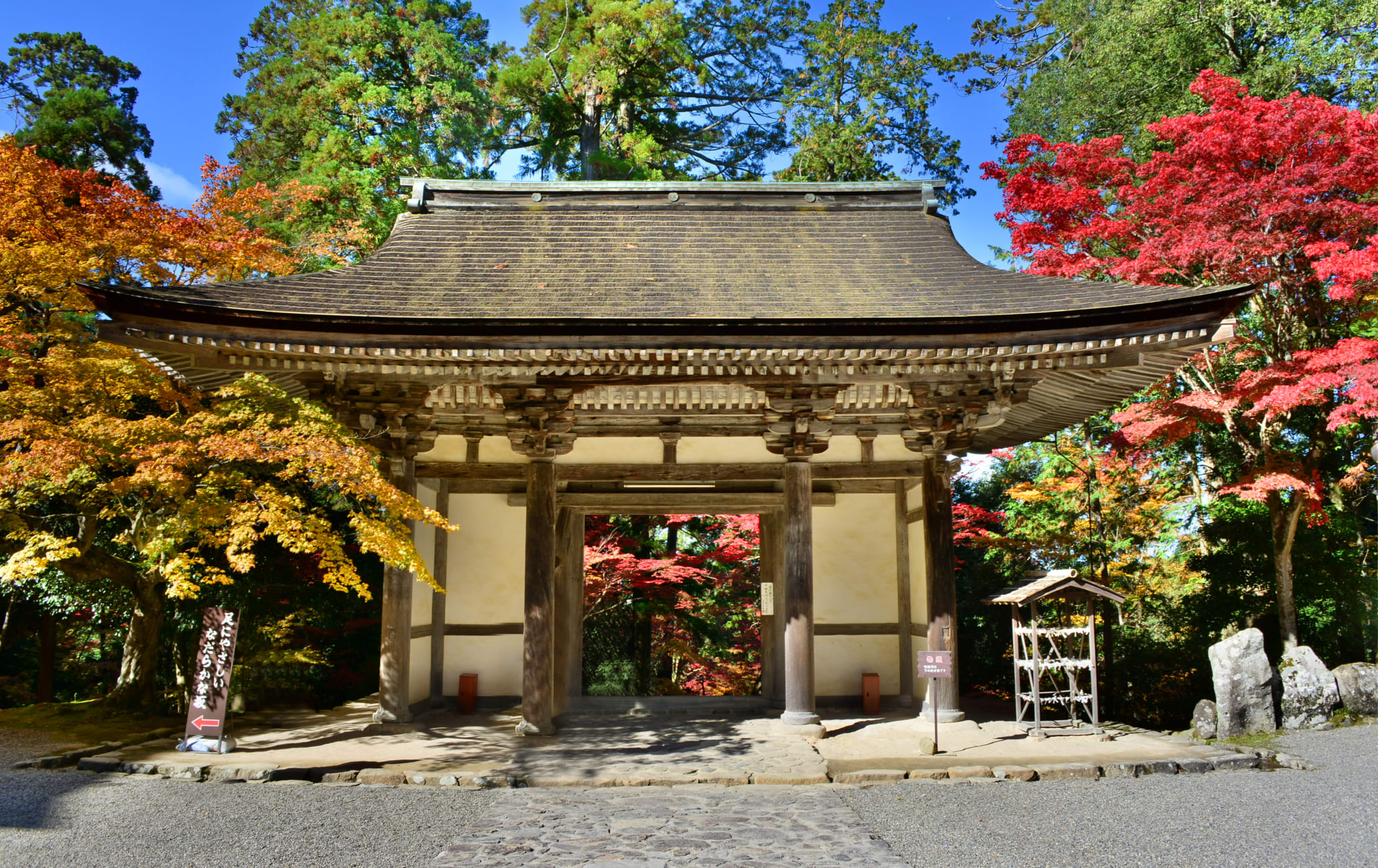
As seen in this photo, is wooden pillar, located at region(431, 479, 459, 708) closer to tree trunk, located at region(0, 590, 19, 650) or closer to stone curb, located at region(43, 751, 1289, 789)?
stone curb, located at region(43, 751, 1289, 789)

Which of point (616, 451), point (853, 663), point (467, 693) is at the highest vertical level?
point (616, 451)

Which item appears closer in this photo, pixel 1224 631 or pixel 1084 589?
pixel 1084 589

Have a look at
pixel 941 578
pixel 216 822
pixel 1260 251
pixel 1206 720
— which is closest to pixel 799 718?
pixel 941 578

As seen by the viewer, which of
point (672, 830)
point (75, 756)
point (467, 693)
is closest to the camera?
point (672, 830)

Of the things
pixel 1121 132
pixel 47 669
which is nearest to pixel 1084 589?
pixel 1121 132

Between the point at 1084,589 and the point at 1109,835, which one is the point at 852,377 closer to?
the point at 1084,589

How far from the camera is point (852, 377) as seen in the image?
27.5 ft

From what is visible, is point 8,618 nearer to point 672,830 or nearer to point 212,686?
point 212,686

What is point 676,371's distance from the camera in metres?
8.09

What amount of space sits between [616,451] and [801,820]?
523 centimetres

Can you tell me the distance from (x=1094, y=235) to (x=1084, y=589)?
6.17m

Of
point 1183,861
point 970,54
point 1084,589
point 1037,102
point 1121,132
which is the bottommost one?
point 1183,861

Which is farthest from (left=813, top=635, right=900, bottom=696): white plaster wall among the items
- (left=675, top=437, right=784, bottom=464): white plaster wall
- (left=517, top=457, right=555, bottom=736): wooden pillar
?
(left=517, top=457, right=555, bottom=736): wooden pillar

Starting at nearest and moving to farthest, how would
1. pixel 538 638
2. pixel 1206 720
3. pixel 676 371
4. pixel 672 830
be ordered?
1. pixel 672 830
2. pixel 676 371
3. pixel 538 638
4. pixel 1206 720
